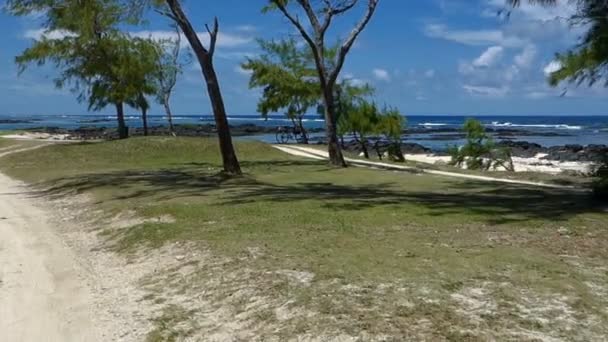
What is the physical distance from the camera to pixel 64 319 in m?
7.93

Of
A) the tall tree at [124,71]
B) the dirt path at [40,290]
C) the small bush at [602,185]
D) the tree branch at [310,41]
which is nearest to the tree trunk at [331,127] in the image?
the tree branch at [310,41]

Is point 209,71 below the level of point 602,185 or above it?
above

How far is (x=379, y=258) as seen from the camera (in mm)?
8930

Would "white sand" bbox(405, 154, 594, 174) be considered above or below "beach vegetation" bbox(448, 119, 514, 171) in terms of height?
below

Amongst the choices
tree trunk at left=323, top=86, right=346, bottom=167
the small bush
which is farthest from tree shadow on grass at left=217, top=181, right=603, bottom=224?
tree trunk at left=323, top=86, right=346, bottom=167

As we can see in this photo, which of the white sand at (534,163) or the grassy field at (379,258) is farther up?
the grassy field at (379,258)

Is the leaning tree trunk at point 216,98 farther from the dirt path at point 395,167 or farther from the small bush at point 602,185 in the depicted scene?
the small bush at point 602,185

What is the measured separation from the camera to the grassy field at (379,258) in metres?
6.57

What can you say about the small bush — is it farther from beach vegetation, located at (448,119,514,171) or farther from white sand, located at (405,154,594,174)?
white sand, located at (405,154,594,174)

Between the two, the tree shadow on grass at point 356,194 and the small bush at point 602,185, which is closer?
the tree shadow on grass at point 356,194

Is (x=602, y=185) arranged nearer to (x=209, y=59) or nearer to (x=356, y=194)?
(x=356, y=194)

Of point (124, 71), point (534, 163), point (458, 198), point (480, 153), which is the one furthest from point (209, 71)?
point (534, 163)

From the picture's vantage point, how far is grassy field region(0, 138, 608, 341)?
21.6ft

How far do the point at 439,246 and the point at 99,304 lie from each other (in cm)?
460
